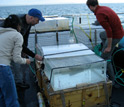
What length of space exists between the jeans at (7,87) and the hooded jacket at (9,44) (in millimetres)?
115

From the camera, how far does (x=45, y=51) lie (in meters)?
2.63

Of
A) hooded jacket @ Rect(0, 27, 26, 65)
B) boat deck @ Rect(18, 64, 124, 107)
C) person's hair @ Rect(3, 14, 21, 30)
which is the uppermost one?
person's hair @ Rect(3, 14, 21, 30)

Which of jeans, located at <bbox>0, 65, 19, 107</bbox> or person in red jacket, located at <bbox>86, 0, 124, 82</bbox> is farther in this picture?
person in red jacket, located at <bbox>86, 0, 124, 82</bbox>

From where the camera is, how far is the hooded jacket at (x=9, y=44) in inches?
76.1

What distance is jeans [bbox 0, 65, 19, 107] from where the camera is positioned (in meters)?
2.01

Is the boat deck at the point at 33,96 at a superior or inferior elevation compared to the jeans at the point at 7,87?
inferior

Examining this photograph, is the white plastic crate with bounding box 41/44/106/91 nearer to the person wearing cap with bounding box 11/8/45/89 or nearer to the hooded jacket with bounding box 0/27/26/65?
the person wearing cap with bounding box 11/8/45/89

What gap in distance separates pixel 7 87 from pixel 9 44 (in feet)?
1.87

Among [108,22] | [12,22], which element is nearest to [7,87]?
[12,22]

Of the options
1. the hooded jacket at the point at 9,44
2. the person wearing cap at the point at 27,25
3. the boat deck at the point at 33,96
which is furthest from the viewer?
the boat deck at the point at 33,96

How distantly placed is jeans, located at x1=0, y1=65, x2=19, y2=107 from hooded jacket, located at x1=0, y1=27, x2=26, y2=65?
12 centimetres

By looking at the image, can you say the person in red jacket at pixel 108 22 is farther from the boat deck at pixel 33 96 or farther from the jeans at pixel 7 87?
the jeans at pixel 7 87

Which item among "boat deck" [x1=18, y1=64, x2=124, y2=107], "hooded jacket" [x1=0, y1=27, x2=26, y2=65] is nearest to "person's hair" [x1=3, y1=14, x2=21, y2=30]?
"hooded jacket" [x1=0, y1=27, x2=26, y2=65]

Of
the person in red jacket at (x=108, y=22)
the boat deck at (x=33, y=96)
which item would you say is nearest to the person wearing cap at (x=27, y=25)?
the boat deck at (x=33, y=96)
